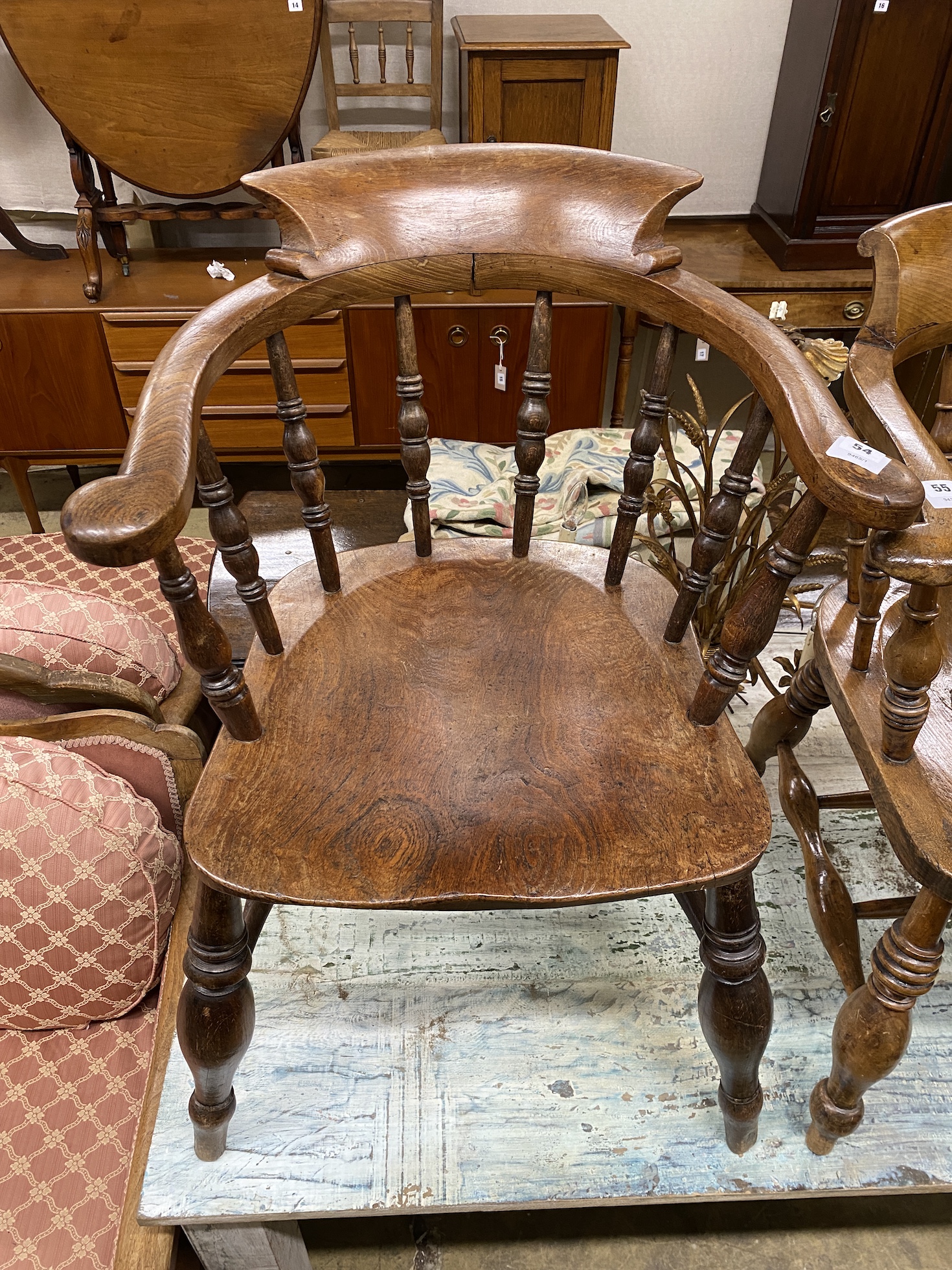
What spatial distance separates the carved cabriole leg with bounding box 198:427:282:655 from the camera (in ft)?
2.59

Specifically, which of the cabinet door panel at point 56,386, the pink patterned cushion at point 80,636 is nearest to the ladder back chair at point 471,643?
the pink patterned cushion at point 80,636

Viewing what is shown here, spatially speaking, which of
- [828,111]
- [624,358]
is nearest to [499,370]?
[624,358]

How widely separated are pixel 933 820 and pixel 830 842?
0.55 meters

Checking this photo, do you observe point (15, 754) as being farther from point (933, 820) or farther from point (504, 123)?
point (504, 123)

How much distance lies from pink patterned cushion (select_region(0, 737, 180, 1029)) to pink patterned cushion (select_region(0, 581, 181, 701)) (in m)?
0.19

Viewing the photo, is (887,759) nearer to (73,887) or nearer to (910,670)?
(910,670)

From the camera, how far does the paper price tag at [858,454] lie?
24.9 inches

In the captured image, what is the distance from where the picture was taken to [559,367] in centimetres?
225

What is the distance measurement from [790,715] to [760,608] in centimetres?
43

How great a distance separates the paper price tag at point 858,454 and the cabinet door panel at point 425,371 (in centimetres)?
163

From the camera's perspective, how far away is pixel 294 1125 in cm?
96

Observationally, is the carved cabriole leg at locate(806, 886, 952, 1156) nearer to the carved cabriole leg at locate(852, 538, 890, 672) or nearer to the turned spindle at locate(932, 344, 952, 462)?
the carved cabriole leg at locate(852, 538, 890, 672)

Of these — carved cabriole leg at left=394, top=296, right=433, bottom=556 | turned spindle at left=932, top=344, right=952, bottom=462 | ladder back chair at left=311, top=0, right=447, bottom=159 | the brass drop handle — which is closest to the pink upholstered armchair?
carved cabriole leg at left=394, top=296, right=433, bottom=556

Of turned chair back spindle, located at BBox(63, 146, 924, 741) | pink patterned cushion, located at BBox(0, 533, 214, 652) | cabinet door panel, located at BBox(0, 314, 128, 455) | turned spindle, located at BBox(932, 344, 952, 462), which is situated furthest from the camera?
cabinet door panel, located at BBox(0, 314, 128, 455)
